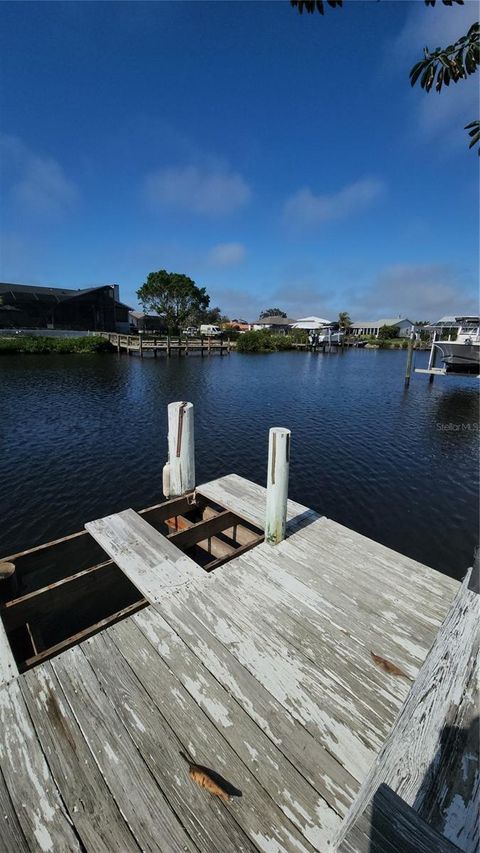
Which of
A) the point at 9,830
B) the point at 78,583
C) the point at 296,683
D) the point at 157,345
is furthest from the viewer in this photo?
the point at 157,345

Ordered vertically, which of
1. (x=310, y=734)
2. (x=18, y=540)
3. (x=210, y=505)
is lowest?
(x=18, y=540)

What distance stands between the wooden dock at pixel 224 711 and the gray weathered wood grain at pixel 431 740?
0.01 m

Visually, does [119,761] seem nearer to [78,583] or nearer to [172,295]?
[78,583]

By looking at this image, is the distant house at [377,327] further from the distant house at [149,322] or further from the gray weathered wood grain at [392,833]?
the gray weathered wood grain at [392,833]

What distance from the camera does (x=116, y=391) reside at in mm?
22000

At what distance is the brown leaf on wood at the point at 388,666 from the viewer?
301 centimetres

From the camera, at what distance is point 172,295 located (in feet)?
201

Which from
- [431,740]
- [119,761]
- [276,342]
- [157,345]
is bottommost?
[119,761]

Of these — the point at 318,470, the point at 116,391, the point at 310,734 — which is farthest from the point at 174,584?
the point at 116,391

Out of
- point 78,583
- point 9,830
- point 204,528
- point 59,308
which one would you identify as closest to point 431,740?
point 9,830

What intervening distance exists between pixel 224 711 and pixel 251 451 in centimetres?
1046

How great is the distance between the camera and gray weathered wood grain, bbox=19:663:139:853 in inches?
78.5

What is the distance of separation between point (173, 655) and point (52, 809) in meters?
1.18

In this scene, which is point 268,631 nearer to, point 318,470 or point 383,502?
point 383,502
